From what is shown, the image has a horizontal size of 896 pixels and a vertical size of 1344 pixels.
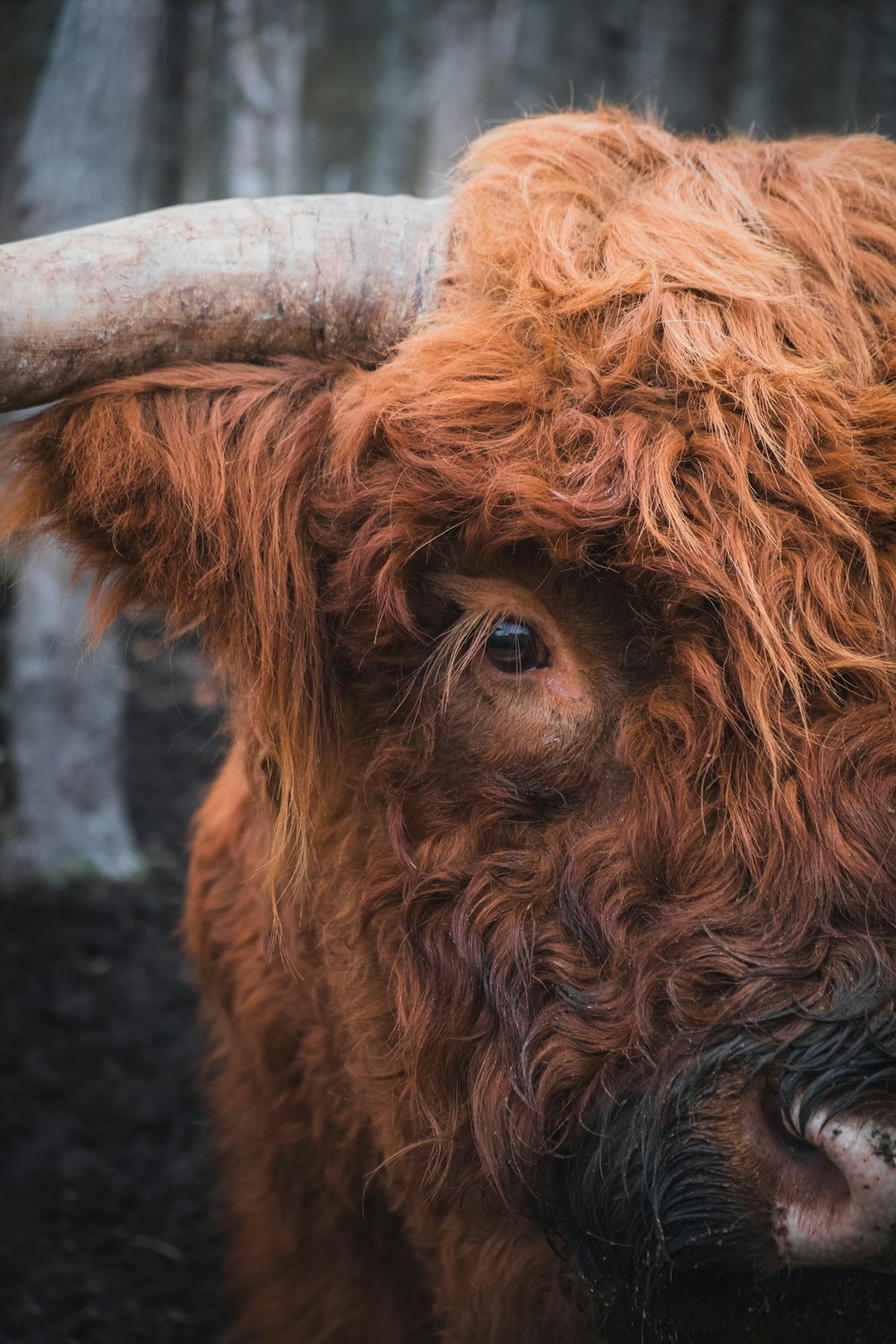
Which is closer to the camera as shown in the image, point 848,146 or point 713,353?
point 713,353

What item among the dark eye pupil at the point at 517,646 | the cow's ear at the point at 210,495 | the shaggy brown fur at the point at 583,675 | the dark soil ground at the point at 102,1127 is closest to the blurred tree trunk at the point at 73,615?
the dark soil ground at the point at 102,1127

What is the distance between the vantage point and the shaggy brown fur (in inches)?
58.1

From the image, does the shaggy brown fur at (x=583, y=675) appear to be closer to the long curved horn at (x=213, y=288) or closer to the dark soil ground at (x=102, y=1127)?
the long curved horn at (x=213, y=288)

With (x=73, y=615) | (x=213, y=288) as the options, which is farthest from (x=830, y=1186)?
(x=73, y=615)

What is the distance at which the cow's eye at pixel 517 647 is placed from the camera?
1728mm

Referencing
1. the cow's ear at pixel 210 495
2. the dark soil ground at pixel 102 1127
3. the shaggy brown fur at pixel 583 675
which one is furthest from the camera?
the dark soil ground at pixel 102 1127

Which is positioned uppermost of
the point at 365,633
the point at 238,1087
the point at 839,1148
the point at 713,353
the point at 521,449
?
the point at 713,353

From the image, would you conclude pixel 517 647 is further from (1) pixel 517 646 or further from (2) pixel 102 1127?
(2) pixel 102 1127

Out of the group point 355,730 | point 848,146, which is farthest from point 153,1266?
point 848,146

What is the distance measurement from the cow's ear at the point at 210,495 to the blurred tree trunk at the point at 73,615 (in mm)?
2552

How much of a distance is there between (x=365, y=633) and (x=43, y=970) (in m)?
3.11

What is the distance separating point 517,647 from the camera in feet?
5.65

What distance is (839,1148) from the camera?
1.30m

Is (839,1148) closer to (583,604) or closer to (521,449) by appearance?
(583,604)
